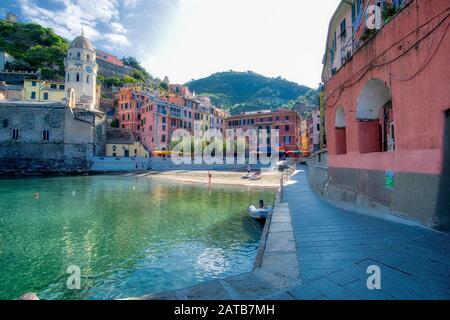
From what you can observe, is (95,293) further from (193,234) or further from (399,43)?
(399,43)

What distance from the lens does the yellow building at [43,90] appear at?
58.2m

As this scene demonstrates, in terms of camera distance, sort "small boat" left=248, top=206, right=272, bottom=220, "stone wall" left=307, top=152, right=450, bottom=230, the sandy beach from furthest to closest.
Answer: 1. the sandy beach
2. "small boat" left=248, top=206, right=272, bottom=220
3. "stone wall" left=307, top=152, right=450, bottom=230

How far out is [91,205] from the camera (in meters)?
21.3

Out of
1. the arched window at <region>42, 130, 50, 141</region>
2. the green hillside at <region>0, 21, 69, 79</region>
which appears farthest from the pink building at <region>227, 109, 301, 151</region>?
the green hillside at <region>0, 21, 69, 79</region>

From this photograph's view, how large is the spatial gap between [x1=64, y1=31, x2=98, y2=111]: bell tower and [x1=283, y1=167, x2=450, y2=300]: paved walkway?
209 feet

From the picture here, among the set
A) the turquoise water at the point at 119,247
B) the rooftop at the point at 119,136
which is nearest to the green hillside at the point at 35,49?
the rooftop at the point at 119,136

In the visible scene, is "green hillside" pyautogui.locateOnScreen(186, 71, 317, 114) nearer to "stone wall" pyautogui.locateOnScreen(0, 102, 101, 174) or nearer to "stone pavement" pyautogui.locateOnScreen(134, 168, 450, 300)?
"stone wall" pyautogui.locateOnScreen(0, 102, 101, 174)

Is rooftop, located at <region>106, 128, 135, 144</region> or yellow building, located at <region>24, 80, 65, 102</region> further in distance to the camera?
rooftop, located at <region>106, 128, 135, 144</region>

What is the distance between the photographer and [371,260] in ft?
15.5

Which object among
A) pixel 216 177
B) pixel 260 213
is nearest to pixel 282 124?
pixel 216 177

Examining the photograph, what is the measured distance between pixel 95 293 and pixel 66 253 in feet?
13.8

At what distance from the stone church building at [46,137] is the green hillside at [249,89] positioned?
93150 mm

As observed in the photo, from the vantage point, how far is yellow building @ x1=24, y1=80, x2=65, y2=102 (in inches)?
2293

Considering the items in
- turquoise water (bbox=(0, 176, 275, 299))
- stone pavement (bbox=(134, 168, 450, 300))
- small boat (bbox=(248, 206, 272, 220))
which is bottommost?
turquoise water (bbox=(0, 176, 275, 299))
